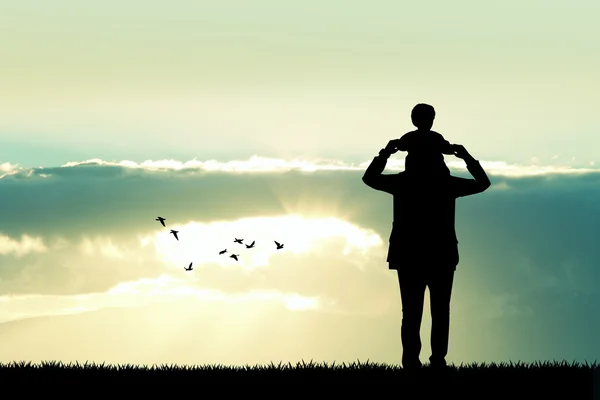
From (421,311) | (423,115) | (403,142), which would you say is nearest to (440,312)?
(421,311)

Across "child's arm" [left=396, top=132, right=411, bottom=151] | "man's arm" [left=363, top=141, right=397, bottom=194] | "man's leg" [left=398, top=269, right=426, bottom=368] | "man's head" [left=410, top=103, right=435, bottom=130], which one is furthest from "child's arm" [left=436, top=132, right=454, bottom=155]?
"man's leg" [left=398, top=269, right=426, bottom=368]

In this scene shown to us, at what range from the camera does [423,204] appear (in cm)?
1322

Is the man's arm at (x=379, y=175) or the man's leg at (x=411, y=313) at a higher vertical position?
the man's arm at (x=379, y=175)

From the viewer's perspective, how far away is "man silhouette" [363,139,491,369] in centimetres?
1319

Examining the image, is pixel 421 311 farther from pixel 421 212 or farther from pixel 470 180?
pixel 470 180

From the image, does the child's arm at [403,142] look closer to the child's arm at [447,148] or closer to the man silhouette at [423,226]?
the man silhouette at [423,226]

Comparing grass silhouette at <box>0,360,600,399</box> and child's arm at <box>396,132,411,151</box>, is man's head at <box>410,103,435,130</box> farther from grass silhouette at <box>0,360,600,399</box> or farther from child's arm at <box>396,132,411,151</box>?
grass silhouette at <box>0,360,600,399</box>

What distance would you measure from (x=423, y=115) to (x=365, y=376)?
453 cm

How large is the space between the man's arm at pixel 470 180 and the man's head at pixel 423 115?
51cm

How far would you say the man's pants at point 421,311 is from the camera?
13289mm

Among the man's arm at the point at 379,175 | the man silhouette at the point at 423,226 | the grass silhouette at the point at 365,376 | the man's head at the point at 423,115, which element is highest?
the man's head at the point at 423,115

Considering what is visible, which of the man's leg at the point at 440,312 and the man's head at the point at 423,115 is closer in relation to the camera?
the man's head at the point at 423,115

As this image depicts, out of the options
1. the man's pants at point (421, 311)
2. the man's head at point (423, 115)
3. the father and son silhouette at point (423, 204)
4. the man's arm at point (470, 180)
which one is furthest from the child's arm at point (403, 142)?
the man's pants at point (421, 311)

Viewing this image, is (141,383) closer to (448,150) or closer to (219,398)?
(219,398)
